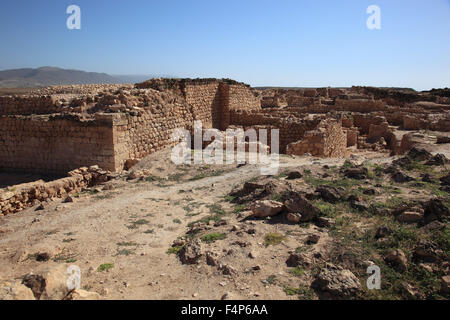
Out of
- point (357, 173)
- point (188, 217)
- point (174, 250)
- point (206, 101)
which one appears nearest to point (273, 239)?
point (174, 250)

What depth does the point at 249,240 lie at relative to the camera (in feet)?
15.4

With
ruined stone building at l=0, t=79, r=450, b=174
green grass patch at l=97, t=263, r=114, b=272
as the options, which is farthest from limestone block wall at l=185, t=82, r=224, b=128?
green grass patch at l=97, t=263, r=114, b=272

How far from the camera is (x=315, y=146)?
11930 millimetres

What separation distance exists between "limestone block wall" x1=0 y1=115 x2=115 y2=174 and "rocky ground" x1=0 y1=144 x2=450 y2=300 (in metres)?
2.05

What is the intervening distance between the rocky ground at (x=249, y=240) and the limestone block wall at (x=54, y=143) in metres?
2.05

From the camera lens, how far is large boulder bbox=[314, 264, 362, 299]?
11.3 ft

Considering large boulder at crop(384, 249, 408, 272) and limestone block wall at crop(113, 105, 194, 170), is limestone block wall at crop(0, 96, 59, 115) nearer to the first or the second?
limestone block wall at crop(113, 105, 194, 170)

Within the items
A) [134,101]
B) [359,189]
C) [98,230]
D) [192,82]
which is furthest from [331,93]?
[98,230]

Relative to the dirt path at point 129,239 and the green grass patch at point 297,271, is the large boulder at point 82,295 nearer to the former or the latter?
the dirt path at point 129,239

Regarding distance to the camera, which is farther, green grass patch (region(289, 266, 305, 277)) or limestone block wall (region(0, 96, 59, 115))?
limestone block wall (region(0, 96, 59, 115))

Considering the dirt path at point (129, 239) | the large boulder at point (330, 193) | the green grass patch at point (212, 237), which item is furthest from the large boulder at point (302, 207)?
the dirt path at point (129, 239)

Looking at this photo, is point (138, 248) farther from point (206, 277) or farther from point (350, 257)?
point (350, 257)

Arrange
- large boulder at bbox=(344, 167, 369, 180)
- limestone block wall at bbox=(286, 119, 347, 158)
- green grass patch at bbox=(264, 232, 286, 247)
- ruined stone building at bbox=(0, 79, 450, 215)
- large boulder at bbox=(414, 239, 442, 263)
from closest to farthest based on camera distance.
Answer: large boulder at bbox=(414, 239, 442, 263), green grass patch at bbox=(264, 232, 286, 247), large boulder at bbox=(344, 167, 369, 180), ruined stone building at bbox=(0, 79, 450, 215), limestone block wall at bbox=(286, 119, 347, 158)

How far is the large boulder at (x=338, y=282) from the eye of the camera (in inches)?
135
